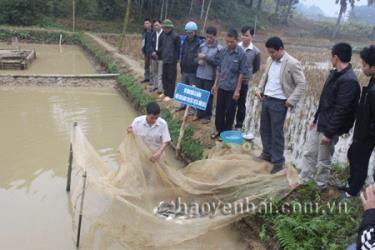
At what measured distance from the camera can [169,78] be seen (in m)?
7.51

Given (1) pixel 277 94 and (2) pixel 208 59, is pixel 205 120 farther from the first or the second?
(1) pixel 277 94

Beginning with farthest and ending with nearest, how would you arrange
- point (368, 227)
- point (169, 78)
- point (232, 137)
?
1. point (169, 78)
2. point (232, 137)
3. point (368, 227)

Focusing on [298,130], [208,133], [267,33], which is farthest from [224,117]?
[267,33]

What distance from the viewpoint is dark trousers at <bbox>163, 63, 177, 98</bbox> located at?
7.37 metres

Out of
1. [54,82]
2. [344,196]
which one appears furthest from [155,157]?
[54,82]

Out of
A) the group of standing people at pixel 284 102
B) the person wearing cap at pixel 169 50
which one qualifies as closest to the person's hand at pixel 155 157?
the group of standing people at pixel 284 102

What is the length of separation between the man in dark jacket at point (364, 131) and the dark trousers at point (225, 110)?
2.03m

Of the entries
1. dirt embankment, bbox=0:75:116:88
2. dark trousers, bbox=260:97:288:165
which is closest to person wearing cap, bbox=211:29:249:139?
dark trousers, bbox=260:97:288:165

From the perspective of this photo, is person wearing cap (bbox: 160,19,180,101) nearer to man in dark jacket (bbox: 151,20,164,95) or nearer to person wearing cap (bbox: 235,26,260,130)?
man in dark jacket (bbox: 151,20,164,95)

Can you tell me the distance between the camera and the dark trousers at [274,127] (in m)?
4.29

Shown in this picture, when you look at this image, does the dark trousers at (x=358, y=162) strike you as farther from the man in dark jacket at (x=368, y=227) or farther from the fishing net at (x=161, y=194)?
the man in dark jacket at (x=368, y=227)

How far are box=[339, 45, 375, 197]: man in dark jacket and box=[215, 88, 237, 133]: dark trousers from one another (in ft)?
6.66

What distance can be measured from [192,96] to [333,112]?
A: 2.01 m

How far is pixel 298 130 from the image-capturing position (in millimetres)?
6492
